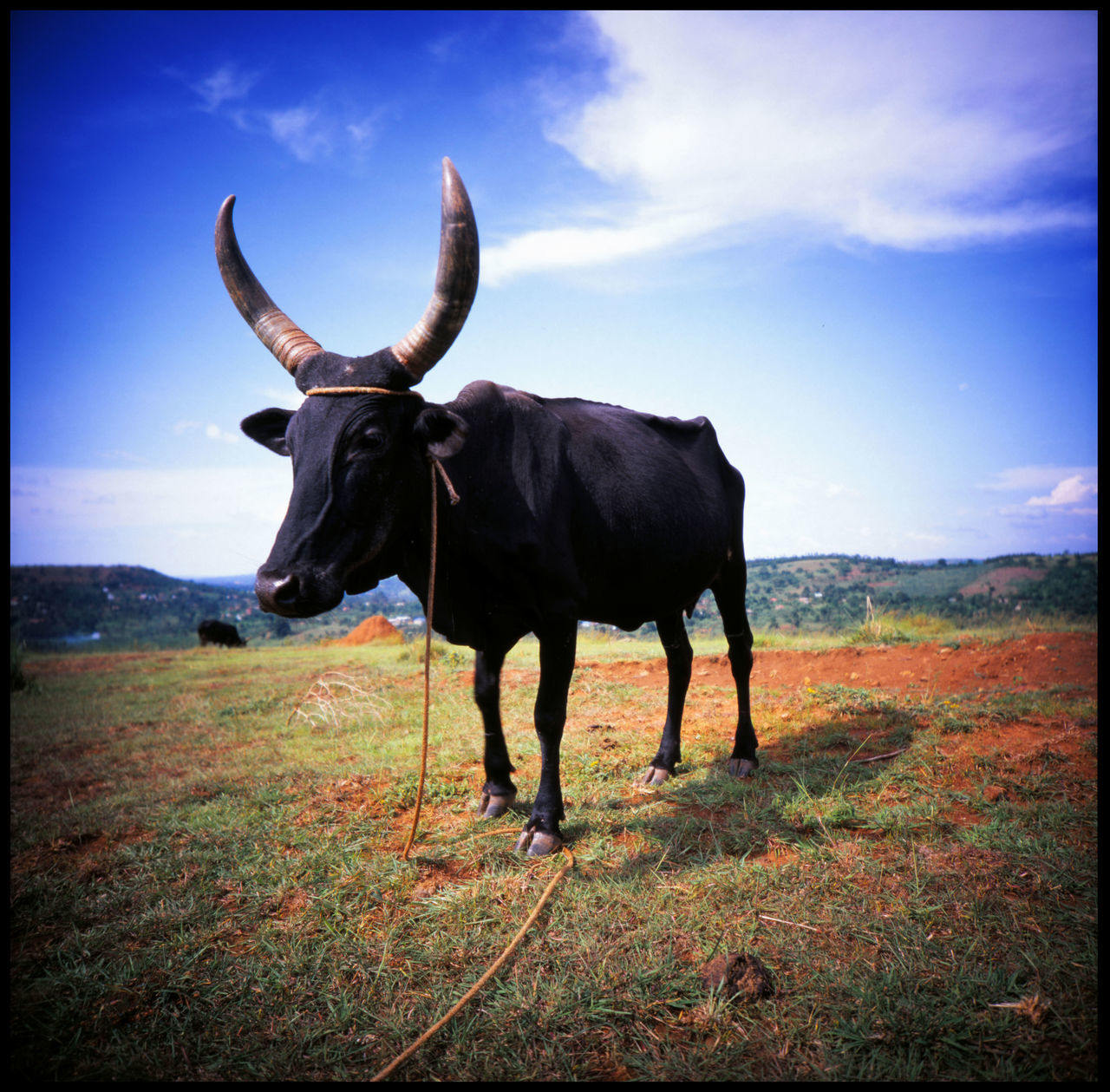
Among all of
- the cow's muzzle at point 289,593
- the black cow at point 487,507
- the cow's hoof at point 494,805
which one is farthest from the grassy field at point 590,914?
the cow's muzzle at point 289,593

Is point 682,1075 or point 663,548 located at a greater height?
point 663,548

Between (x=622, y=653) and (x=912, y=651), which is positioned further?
(x=622, y=653)

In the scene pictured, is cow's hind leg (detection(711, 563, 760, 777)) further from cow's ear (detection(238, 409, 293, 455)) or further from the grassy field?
cow's ear (detection(238, 409, 293, 455))

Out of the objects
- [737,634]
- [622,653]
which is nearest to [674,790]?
[737,634]

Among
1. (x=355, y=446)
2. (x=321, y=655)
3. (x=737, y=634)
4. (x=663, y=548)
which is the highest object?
(x=355, y=446)

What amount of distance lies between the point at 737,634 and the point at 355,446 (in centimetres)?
354

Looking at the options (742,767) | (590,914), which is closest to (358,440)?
(590,914)

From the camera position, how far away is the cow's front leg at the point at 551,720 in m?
3.67

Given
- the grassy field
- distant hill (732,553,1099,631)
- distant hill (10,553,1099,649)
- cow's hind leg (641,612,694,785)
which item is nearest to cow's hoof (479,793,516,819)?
the grassy field

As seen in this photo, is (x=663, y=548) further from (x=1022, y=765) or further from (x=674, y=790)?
(x=1022, y=765)

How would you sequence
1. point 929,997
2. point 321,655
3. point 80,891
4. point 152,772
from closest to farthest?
point 929,997 → point 80,891 → point 152,772 → point 321,655

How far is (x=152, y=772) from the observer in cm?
577

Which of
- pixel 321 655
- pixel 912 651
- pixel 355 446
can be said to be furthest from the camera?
pixel 321 655

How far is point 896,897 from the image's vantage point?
9.90 feet
